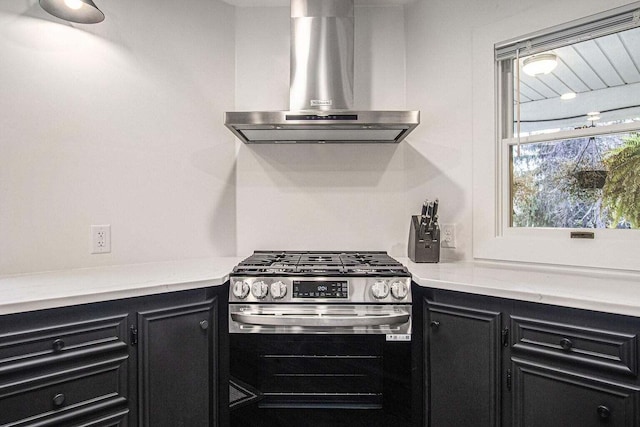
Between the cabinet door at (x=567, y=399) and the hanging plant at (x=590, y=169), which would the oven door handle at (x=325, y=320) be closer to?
the cabinet door at (x=567, y=399)

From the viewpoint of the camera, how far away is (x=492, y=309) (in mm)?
1346

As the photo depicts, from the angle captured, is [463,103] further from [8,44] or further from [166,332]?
[8,44]

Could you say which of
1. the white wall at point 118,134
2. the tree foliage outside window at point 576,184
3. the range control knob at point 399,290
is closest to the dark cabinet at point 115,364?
the white wall at point 118,134

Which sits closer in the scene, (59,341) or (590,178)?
(59,341)

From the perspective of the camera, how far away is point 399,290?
155cm

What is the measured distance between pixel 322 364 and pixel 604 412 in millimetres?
944

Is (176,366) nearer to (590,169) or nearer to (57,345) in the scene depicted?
(57,345)

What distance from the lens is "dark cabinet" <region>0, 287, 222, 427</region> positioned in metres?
1.13

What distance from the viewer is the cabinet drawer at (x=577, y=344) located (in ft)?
3.55

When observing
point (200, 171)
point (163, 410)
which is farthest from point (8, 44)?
point (163, 410)

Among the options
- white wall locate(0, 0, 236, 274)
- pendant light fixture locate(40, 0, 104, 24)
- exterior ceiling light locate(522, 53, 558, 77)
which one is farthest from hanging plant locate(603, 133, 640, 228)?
pendant light fixture locate(40, 0, 104, 24)

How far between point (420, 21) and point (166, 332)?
83.0 inches

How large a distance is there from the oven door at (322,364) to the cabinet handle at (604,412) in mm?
628

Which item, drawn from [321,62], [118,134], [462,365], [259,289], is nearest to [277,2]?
[321,62]
